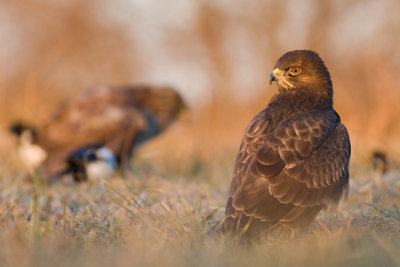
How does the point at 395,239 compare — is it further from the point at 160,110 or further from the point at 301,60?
the point at 160,110

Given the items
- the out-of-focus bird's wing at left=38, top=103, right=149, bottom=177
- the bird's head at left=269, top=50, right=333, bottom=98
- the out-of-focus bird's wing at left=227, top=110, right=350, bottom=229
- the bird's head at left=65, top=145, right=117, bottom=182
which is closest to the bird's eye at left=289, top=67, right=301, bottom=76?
the bird's head at left=269, top=50, right=333, bottom=98

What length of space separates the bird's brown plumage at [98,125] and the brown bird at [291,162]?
3.80m

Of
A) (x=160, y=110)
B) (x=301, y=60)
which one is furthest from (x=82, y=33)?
(x=301, y=60)

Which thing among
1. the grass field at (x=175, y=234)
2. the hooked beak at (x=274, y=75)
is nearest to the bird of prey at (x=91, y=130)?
the grass field at (x=175, y=234)

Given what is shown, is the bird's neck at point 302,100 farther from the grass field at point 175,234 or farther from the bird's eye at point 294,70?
the grass field at point 175,234

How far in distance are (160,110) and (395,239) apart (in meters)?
5.48

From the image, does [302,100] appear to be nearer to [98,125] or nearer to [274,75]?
[274,75]

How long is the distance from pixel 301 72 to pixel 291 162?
0.77m

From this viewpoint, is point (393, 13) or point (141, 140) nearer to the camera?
point (141, 140)

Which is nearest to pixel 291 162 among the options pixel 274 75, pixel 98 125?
pixel 274 75

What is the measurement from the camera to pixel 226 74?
496 inches

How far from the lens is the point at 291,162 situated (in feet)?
10.0

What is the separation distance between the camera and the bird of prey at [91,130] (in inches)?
272

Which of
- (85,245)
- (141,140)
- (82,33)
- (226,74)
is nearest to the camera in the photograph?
(85,245)
